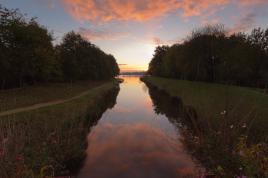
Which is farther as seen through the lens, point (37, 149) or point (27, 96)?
point (27, 96)

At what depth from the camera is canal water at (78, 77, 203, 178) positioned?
10266mm

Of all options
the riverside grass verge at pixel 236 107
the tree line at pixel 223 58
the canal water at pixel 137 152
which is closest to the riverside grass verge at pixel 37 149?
the canal water at pixel 137 152

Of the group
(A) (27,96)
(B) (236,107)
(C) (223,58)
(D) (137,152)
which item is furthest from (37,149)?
(C) (223,58)

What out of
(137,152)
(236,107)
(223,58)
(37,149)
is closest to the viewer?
(37,149)

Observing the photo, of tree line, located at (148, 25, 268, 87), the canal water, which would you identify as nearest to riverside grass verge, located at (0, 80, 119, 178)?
the canal water

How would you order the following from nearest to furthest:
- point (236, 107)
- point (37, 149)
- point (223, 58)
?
point (37, 149), point (236, 107), point (223, 58)

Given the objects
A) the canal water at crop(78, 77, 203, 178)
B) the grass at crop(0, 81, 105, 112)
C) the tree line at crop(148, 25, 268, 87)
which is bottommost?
the canal water at crop(78, 77, 203, 178)

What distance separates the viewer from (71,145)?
432 inches

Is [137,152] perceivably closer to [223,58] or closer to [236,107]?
[236,107]

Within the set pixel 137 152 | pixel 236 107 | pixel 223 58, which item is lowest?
pixel 137 152

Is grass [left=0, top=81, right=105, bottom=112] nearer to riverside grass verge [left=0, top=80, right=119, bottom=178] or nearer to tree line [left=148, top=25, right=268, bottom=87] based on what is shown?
riverside grass verge [left=0, top=80, right=119, bottom=178]

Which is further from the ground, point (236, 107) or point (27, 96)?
point (236, 107)

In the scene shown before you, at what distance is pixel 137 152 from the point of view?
1290 centimetres

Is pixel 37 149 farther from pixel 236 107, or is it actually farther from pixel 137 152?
pixel 236 107
